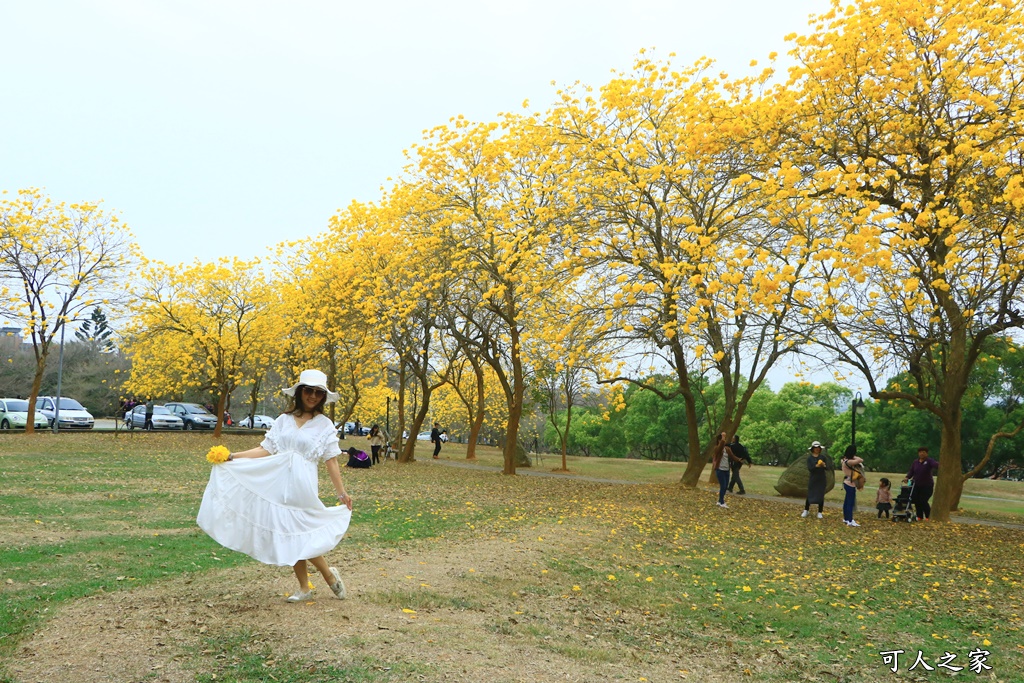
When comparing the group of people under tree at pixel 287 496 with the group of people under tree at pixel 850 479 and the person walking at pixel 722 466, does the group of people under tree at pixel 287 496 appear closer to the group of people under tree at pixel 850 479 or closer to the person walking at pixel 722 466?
the group of people under tree at pixel 850 479

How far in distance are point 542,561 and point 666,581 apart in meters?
1.24

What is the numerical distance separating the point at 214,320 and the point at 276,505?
90.8 ft

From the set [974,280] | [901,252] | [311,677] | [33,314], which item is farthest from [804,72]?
[33,314]

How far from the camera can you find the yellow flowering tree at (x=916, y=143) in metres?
10.3

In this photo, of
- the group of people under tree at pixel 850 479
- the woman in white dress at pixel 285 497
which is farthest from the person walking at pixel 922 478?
the woman in white dress at pixel 285 497

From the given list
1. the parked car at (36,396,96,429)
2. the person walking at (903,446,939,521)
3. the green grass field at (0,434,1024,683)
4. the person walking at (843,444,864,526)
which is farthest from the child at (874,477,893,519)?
the parked car at (36,396,96,429)

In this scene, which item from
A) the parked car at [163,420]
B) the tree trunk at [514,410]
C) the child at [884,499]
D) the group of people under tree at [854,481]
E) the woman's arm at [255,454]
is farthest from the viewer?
the parked car at [163,420]

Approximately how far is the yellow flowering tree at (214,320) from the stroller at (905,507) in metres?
22.3

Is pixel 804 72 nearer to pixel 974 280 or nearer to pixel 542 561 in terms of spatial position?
pixel 974 280

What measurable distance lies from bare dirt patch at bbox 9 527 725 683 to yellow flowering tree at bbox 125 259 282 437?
25.4m

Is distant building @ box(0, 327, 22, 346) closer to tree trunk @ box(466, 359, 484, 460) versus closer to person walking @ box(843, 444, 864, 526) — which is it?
tree trunk @ box(466, 359, 484, 460)

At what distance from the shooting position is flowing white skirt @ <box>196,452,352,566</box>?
5293 mm

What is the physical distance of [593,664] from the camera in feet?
16.4

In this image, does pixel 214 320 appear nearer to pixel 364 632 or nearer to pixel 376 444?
pixel 376 444
